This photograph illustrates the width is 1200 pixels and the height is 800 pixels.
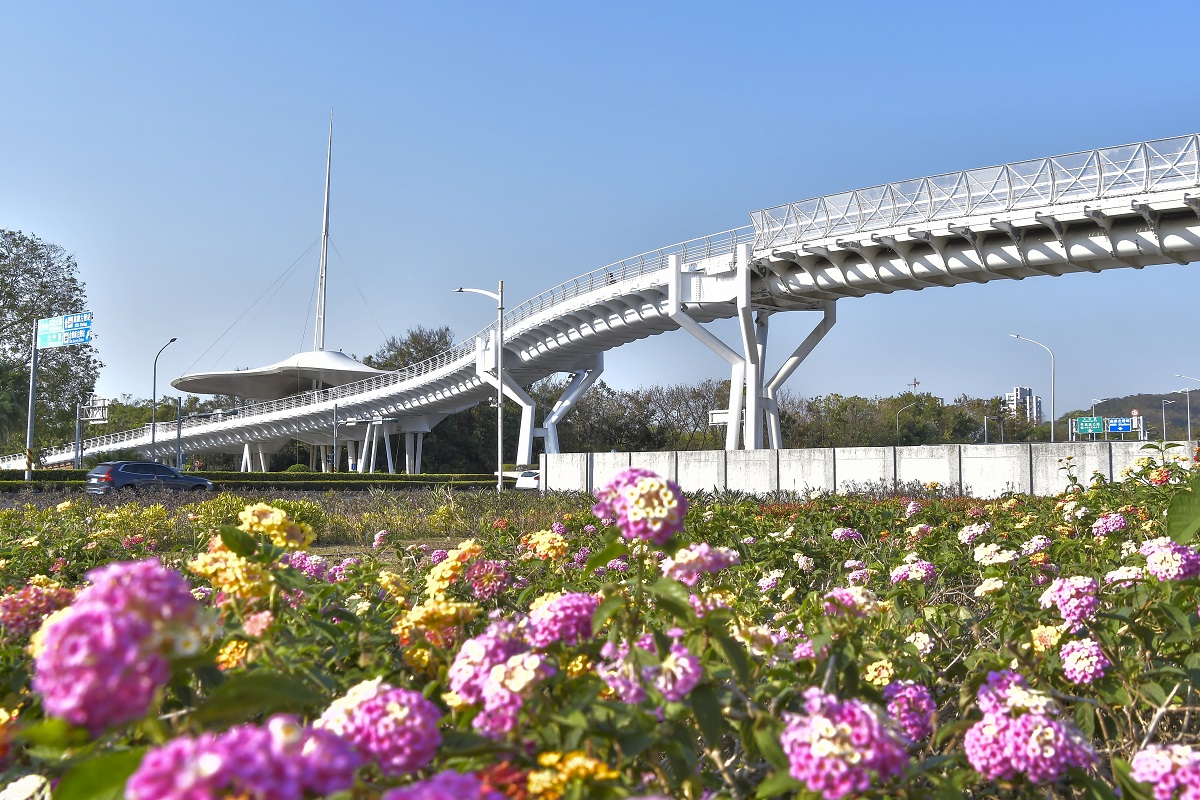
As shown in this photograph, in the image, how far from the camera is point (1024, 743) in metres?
1.85

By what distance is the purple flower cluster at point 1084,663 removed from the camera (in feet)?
8.63

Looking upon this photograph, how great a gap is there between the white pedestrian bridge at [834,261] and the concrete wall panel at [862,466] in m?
7.88

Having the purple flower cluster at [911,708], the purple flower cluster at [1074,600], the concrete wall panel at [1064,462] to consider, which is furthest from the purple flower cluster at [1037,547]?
the concrete wall panel at [1064,462]

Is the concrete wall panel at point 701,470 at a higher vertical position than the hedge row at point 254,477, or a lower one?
higher

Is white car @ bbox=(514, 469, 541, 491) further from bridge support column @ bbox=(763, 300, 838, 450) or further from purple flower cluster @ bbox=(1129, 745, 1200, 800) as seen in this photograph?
purple flower cluster @ bbox=(1129, 745, 1200, 800)

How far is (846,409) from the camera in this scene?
246 feet

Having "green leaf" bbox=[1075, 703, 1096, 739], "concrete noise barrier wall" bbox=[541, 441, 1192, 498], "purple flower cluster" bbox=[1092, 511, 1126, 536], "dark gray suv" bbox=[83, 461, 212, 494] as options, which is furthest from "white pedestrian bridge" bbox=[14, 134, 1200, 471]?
"green leaf" bbox=[1075, 703, 1096, 739]

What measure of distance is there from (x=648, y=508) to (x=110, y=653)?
1189 mm

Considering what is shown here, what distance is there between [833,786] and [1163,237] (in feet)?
89.7

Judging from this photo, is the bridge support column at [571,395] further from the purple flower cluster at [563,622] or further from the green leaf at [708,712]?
the green leaf at [708,712]

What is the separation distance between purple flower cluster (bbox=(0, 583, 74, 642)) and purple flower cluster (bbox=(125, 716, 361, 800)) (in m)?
1.90

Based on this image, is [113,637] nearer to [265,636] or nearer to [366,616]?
[265,636]

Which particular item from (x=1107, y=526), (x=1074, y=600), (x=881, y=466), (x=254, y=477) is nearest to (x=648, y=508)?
(x=1074, y=600)

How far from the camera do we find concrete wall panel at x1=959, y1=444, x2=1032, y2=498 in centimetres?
2009
